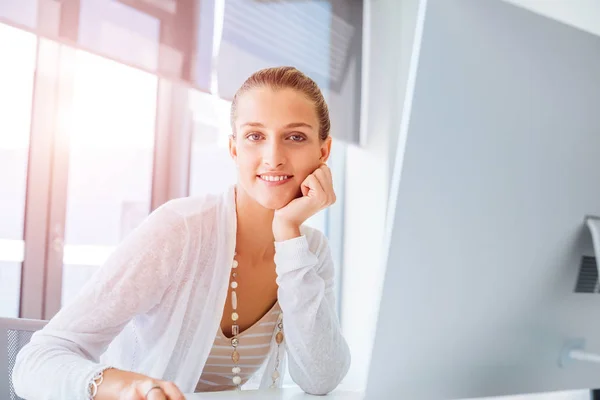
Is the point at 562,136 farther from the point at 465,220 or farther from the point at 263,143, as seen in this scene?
the point at 263,143

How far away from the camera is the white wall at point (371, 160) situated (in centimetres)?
380

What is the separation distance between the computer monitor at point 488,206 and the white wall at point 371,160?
300 cm

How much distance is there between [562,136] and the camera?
0.69 m

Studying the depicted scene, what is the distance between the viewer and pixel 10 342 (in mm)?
1192

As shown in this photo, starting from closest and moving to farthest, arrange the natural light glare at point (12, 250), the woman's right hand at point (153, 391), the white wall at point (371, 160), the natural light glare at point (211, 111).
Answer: the woman's right hand at point (153, 391), the natural light glare at point (12, 250), the natural light glare at point (211, 111), the white wall at point (371, 160)

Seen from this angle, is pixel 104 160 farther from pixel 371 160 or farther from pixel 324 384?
pixel 324 384

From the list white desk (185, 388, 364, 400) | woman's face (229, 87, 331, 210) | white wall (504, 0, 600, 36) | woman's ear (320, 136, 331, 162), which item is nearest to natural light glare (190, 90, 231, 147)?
white wall (504, 0, 600, 36)

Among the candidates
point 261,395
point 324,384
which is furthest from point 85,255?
point 261,395

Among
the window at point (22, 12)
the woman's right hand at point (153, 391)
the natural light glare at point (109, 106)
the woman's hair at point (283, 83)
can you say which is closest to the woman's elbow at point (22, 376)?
the woman's right hand at point (153, 391)

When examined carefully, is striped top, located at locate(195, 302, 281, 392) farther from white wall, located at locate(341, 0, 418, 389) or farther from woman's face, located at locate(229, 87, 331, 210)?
white wall, located at locate(341, 0, 418, 389)

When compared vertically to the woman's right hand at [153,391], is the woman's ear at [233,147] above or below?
above

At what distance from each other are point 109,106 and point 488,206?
283cm

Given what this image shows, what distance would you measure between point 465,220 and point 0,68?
8.41ft

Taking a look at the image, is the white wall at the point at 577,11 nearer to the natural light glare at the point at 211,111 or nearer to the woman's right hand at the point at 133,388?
the natural light glare at the point at 211,111
